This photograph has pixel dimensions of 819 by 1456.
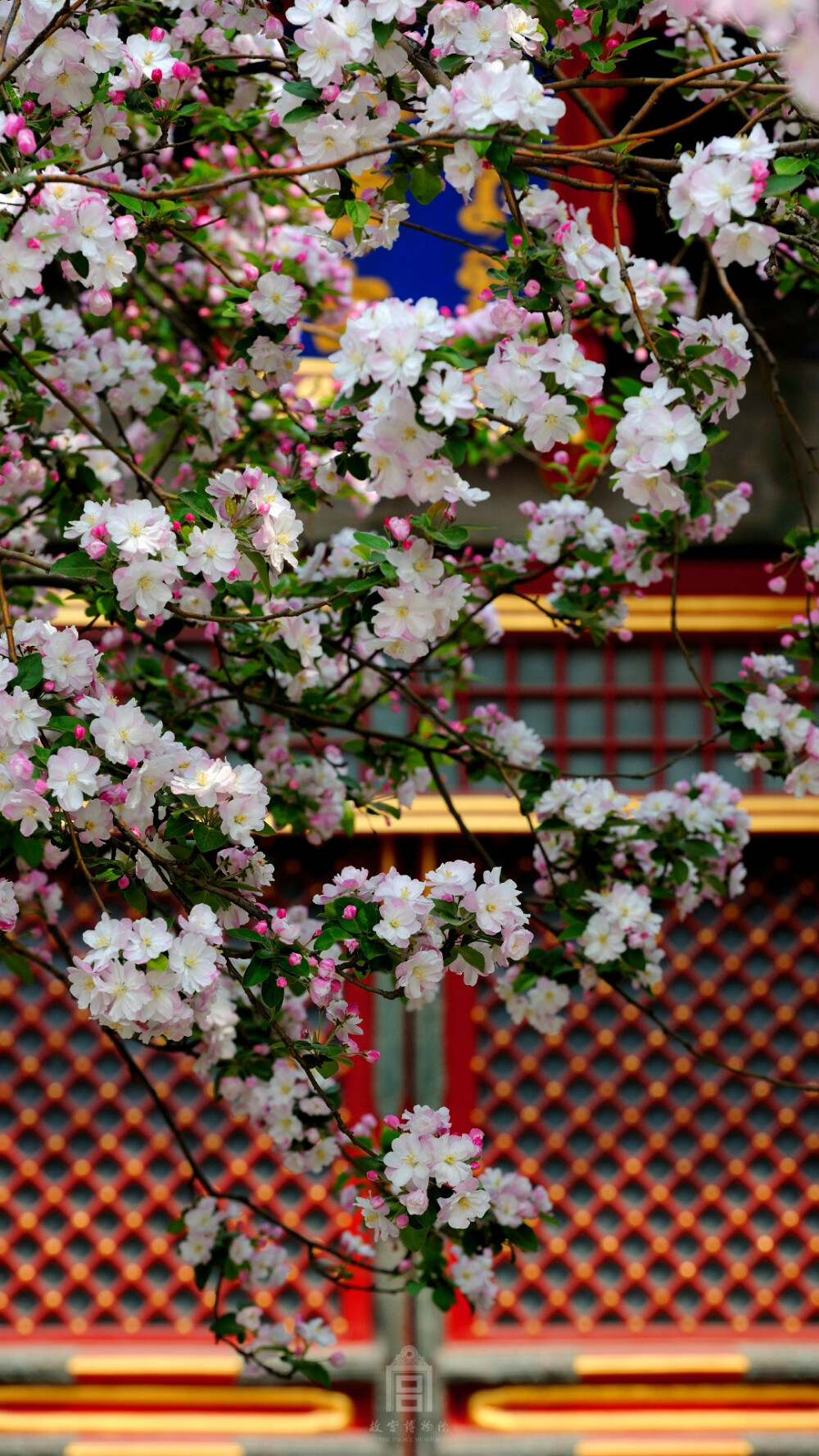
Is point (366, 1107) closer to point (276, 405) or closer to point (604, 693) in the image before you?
point (604, 693)

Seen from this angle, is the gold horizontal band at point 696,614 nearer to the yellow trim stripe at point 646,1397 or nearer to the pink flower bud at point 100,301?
the yellow trim stripe at point 646,1397

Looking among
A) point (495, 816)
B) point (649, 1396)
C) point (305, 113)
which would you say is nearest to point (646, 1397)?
point (649, 1396)

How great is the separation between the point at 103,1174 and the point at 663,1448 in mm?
1472

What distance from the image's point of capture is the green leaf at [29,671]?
1357 mm

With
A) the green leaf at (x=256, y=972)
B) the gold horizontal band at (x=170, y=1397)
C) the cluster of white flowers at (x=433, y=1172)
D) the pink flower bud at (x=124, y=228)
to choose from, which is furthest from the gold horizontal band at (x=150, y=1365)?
the pink flower bud at (x=124, y=228)

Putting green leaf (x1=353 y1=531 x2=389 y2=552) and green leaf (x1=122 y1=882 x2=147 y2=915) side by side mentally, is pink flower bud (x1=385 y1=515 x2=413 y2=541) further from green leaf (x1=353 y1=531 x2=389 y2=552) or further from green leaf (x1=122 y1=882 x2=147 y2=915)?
green leaf (x1=122 y1=882 x2=147 y2=915)

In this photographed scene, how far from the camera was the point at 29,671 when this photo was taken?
1367 millimetres

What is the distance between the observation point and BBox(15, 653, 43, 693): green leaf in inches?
53.4

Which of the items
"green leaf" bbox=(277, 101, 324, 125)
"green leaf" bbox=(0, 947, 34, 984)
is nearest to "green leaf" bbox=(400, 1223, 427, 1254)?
"green leaf" bbox=(0, 947, 34, 984)

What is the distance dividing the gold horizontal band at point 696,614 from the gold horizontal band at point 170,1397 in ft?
6.21

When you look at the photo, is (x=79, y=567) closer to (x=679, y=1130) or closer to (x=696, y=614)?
(x=696, y=614)

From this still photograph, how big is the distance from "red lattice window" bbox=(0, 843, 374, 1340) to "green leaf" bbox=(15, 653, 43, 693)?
2.07 meters

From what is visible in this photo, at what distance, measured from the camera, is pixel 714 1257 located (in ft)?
11.2

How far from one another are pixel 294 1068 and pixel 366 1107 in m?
1.41
